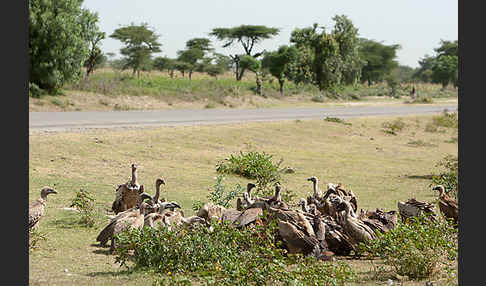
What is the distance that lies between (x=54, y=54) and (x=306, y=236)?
27438 mm

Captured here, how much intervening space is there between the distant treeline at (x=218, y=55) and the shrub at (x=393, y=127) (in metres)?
16.0

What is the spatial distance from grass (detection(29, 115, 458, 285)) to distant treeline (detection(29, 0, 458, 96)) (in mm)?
11584

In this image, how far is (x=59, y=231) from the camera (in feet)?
31.1

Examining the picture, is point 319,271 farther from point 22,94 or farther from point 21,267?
point 22,94

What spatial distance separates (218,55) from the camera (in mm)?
81625

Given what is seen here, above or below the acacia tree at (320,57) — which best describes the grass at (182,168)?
below

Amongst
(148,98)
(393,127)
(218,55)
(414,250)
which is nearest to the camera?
(414,250)

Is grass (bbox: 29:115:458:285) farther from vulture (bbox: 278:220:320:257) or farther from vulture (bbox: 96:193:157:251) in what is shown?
vulture (bbox: 278:220:320:257)

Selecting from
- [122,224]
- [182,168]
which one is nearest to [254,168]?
[182,168]

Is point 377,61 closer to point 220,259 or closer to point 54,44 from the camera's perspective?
point 54,44

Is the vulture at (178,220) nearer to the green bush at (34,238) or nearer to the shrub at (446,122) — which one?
A: the green bush at (34,238)

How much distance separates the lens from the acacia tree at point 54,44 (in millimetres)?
31781

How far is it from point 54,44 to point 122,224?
1033 inches

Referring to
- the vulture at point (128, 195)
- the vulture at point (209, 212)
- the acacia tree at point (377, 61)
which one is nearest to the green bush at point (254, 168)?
the vulture at point (128, 195)
